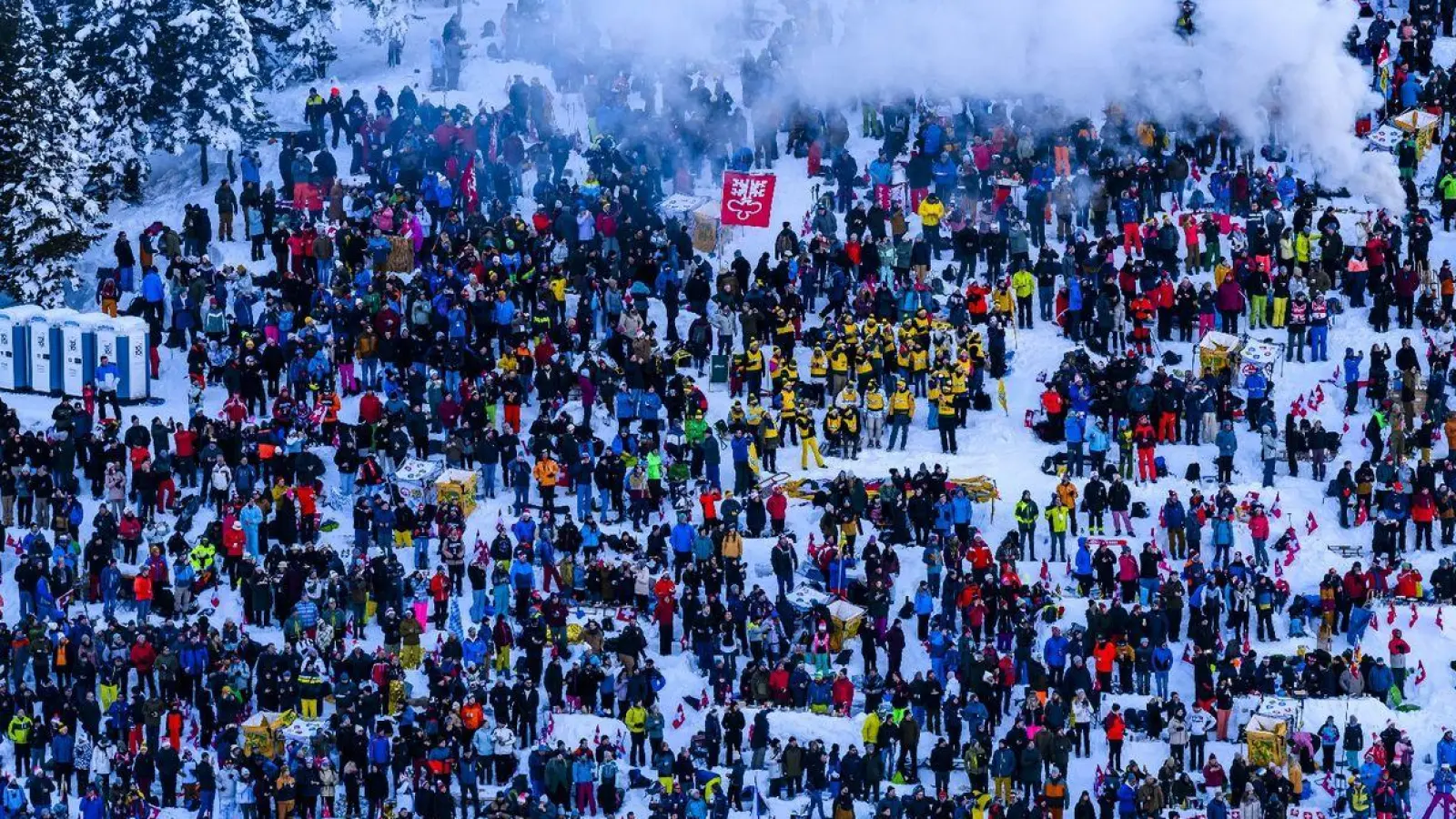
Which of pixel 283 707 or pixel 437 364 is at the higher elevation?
pixel 437 364

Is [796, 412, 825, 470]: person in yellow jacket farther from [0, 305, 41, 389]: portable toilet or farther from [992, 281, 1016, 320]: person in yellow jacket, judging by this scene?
[0, 305, 41, 389]: portable toilet

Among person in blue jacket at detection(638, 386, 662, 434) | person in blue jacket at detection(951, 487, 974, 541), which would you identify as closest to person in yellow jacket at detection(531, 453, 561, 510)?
person in blue jacket at detection(638, 386, 662, 434)

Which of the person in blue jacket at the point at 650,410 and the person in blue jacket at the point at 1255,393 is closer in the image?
the person in blue jacket at the point at 650,410

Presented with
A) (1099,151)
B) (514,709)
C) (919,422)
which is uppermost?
(1099,151)

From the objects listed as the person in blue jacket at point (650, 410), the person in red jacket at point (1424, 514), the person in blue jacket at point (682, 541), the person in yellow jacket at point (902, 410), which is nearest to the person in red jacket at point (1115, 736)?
the person in red jacket at point (1424, 514)

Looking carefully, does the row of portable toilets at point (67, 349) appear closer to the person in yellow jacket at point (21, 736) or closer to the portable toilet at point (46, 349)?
the portable toilet at point (46, 349)

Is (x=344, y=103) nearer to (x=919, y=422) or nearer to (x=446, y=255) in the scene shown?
(x=446, y=255)

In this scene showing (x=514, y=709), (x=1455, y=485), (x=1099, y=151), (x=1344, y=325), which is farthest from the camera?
(x=1099, y=151)

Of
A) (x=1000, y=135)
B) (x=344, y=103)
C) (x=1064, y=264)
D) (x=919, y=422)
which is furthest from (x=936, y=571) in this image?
(x=344, y=103)
